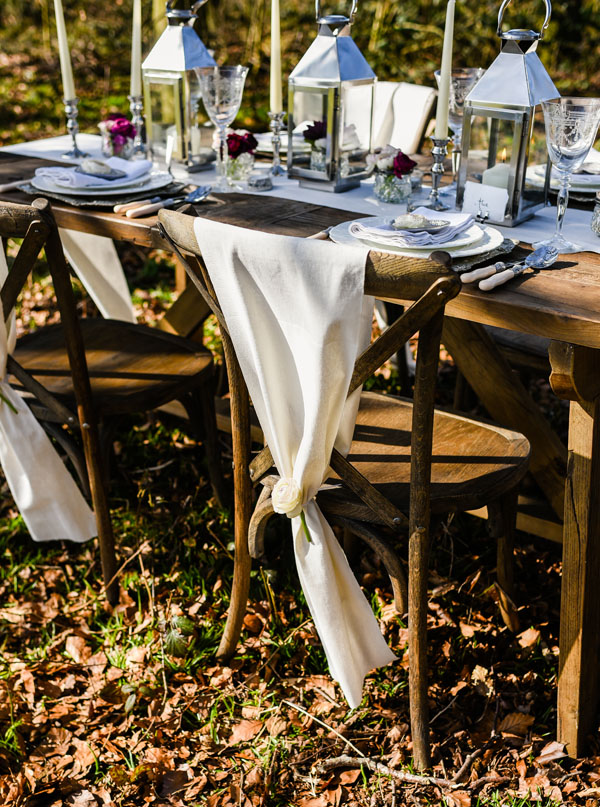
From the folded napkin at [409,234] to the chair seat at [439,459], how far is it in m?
0.43

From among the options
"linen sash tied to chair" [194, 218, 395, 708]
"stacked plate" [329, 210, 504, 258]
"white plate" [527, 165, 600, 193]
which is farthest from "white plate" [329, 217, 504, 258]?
"white plate" [527, 165, 600, 193]

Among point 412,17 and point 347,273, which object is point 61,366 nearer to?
point 347,273

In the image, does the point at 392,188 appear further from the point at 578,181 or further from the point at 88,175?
the point at 88,175

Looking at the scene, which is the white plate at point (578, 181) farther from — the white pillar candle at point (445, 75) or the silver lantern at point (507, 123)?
the white pillar candle at point (445, 75)

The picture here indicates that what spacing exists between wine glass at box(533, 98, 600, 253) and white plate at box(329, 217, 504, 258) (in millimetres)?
116

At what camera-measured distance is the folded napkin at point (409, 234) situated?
60.1 inches

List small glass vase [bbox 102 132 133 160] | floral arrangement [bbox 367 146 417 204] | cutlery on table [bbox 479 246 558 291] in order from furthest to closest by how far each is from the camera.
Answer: small glass vase [bbox 102 132 133 160] → floral arrangement [bbox 367 146 417 204] → cutlery on table [bbox 479 246 558 291]

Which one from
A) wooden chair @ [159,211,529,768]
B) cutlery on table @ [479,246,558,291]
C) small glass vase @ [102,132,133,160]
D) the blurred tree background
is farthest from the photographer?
the blurred tree background

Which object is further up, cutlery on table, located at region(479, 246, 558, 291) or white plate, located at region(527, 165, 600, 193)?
white plate, located at region(527, 165, 600, 193)

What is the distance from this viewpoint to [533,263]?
4.99ft

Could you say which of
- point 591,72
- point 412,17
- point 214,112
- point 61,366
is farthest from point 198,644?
point 591,72

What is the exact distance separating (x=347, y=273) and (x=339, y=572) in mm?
566

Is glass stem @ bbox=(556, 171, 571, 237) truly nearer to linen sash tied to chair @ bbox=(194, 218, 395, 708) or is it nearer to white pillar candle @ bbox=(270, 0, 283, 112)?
linen sash tied to chair @ bbox=(194, 218, 395, 708)

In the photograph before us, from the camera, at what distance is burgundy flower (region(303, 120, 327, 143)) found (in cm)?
204
